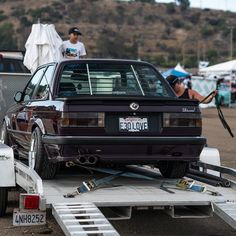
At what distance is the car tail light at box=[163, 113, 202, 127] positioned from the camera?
6.90m

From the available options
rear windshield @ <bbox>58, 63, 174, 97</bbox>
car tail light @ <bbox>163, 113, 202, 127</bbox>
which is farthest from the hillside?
car tail light @ <bbox>163, 113, 202, 127</bbox>

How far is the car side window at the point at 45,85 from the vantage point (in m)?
7.65

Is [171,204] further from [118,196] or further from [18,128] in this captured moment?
[18,128]

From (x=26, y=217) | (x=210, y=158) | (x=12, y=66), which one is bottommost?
(x=26, y=217)

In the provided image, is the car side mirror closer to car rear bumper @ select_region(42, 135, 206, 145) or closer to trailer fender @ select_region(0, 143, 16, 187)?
trailer fender @ select_region(0, 143, 16, 187)

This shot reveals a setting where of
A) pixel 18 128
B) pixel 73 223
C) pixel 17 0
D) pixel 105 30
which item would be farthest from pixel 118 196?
pixel 17 0

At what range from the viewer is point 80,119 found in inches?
262

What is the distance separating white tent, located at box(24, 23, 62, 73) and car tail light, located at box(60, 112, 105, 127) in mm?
5663

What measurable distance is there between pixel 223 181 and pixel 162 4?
121815 mm

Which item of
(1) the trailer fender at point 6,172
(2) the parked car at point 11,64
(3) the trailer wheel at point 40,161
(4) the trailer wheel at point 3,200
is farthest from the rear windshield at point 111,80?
(2) the parked car at point 11,64

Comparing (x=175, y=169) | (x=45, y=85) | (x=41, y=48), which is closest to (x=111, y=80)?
(x=45, y=85)

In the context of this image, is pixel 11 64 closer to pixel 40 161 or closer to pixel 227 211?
pixel 40 161

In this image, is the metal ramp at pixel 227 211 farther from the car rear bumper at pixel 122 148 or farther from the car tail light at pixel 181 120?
the car tail light at pixel 181 120

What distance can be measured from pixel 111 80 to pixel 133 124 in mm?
1052
